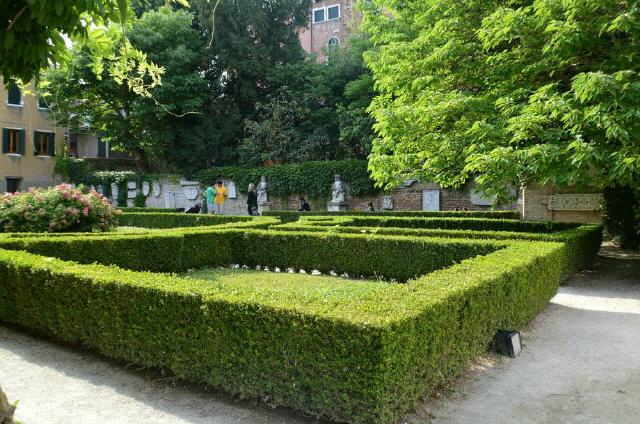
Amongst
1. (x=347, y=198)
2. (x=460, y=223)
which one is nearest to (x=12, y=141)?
(x=347, y=198)

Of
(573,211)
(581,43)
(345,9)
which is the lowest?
(573,211)

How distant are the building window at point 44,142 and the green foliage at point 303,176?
39.3 feet

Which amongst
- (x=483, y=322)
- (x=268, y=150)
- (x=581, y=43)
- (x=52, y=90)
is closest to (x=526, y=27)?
(x=581, y=43)

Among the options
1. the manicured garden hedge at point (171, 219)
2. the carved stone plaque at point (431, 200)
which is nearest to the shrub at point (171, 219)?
the manicured garden hedge at point (171, 219)

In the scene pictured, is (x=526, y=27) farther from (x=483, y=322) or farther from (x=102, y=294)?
(x=102, y=294)

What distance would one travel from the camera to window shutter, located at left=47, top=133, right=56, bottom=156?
31.8 meters

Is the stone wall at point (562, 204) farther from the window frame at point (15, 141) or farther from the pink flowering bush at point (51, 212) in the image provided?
the window frame at point (15, 141)

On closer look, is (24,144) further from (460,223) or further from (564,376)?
(564,376)

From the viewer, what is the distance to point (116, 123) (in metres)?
28.4

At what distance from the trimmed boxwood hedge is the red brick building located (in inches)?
1426

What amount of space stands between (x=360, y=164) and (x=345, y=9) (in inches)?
839

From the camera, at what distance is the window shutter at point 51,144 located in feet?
104

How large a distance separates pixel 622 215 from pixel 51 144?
32959mm

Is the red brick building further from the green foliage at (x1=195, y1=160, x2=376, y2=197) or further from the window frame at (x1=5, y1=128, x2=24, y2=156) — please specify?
the window frame at (x1=5, y1=128, x2=24, y2=156)
